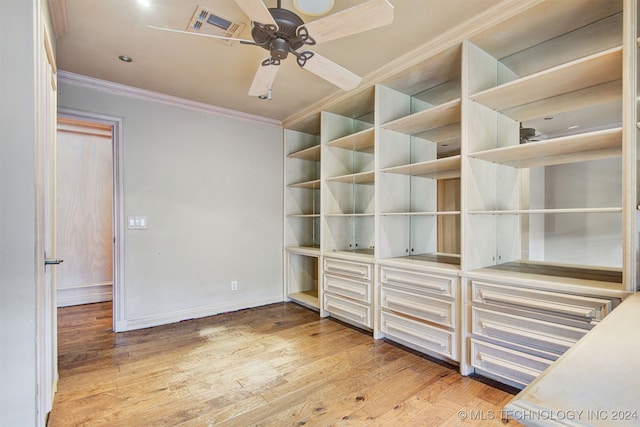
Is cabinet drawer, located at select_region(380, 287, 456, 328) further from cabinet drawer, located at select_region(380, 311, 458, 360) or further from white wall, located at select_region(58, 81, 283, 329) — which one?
white wall, located at select_region(58, 81, 283, 329)

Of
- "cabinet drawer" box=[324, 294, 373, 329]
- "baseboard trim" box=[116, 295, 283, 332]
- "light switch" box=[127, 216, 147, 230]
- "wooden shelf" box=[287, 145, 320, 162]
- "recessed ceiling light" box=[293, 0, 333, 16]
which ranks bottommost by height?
"baseboard trim" box=[116, 295, 283, 332]

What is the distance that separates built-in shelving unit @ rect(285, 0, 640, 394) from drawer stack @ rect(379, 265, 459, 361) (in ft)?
0.03

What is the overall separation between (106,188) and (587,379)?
5.16 metres

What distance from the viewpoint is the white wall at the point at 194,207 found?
3141mm

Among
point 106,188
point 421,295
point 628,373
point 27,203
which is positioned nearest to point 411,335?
point 421,295

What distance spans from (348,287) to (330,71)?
202cm

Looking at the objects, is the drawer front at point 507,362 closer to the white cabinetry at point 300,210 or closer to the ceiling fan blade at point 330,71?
the ceiling fan blade at point 330,71

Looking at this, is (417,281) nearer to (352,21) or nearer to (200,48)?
(352,21)

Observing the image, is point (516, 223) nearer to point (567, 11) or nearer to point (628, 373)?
point (567, 11)

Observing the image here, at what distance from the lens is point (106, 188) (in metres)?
4.32

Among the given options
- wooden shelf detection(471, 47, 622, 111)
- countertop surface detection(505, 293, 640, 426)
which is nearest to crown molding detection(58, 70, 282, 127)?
wooden shelf detection(471, 47, 622, 111)

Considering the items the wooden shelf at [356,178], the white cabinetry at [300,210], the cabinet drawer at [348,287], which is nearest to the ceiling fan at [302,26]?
the wooden shelf at [356,178]

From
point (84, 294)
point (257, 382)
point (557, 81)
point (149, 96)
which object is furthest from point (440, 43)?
point (84, 294)

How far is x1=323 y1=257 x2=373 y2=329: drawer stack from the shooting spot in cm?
292
